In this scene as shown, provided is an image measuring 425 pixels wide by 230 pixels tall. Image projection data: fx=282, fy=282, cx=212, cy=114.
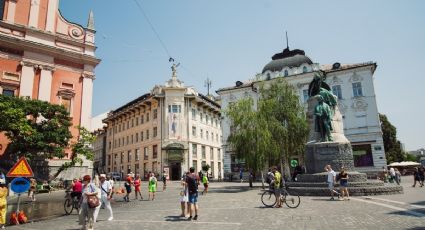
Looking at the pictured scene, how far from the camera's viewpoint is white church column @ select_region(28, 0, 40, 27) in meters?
27.0

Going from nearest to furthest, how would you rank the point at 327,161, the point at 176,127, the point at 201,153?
1. the point at 327,161
2. the point at 176,127
3. the point at 201,153

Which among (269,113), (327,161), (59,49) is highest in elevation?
(59,49)

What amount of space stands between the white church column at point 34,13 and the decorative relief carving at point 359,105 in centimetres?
3875

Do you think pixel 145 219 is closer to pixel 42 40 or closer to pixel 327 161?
pixel 327 161

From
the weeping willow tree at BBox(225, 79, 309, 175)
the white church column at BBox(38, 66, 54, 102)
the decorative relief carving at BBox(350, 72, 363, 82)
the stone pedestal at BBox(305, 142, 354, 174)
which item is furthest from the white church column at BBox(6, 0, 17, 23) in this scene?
the decorative relief carving at BBox(350, 72, 363, 82)

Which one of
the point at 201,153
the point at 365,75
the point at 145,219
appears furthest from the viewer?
the point at 201,153

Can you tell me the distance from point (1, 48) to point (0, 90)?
3841mm

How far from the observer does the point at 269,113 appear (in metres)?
24.3

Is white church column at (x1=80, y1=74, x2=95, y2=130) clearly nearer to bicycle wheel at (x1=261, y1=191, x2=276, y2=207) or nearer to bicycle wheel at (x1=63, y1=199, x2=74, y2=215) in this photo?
bicycle wheel at (x1=63, y1=199, x2=74, y2=215)

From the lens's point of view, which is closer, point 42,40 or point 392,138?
point 42,40

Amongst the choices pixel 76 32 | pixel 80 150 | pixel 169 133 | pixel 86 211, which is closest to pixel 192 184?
pixel 86 211

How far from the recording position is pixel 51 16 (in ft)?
92.7

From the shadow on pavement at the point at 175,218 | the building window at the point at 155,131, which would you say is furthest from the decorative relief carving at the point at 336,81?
the shadow on pavement at the point at 175,218

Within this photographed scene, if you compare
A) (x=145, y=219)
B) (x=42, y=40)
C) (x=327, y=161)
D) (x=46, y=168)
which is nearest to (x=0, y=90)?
(x=42, y=40)
